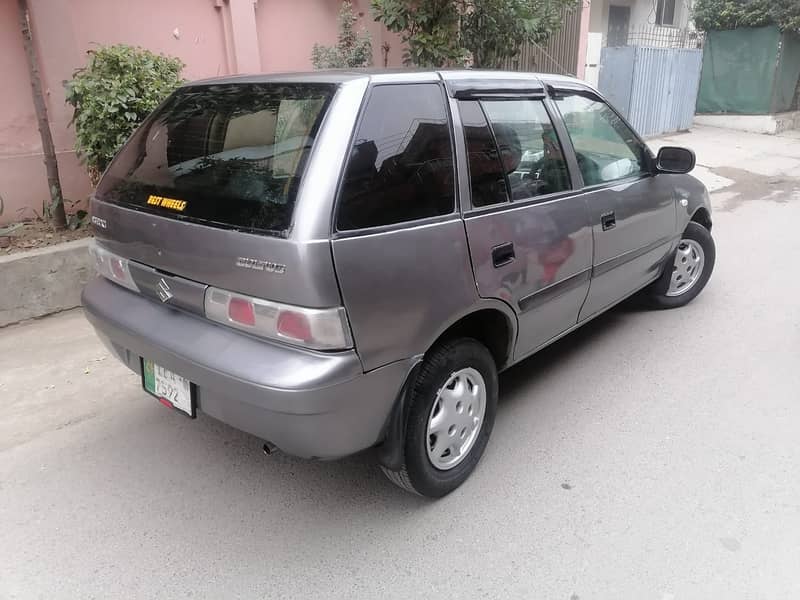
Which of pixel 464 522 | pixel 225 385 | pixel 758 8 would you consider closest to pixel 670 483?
pixel 464 522

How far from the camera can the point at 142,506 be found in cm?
274

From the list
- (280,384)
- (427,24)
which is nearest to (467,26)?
(427,24)

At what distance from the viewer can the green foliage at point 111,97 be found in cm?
472

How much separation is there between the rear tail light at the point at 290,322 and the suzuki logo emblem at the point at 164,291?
0.36m

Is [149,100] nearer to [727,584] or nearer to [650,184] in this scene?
[650,184]

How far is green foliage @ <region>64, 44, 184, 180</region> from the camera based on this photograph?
472cm

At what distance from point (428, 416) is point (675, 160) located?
2486 mm

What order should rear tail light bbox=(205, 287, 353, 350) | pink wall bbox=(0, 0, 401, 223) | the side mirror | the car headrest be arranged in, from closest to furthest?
1. rear tail light bbox=(205, 287, 353, 350)
2. the car headrest
3. the side mirror
4. pink wall bbox=(0, 0, 401, 223)

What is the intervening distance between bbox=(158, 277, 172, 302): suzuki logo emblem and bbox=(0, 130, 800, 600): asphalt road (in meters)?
0.93

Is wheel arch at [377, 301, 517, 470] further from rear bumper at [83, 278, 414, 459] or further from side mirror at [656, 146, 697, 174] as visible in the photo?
side mirror at [656, 146, 697, 174]

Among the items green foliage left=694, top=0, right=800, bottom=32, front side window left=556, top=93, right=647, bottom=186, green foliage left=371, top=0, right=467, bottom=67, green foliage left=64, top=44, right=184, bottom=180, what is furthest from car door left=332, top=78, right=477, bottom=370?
green foliage left=694, top=0, right=800, bottom=32

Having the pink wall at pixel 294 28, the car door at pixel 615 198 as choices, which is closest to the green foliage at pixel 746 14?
the pink wall at pixel 294 28

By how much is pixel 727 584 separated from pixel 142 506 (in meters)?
2.39

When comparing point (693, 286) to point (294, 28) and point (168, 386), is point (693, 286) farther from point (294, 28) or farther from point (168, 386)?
point (294, 28)
